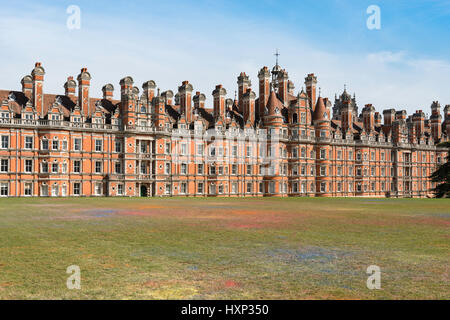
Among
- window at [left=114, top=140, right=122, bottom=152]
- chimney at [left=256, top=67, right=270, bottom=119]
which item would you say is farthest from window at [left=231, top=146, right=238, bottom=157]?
window at [left=114, top=140, right=122, bottom=152]

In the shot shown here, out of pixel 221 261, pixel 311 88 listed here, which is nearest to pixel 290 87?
pixel 311 88

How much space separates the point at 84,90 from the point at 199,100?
2187 cm

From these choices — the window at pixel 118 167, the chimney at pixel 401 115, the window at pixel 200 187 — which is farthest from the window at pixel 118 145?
the chimney at pixel 401 115

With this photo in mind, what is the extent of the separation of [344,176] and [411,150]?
78.1 ft

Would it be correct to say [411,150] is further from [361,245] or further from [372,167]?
[361,245]

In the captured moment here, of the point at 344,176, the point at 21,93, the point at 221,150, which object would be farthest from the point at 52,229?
the point at 344,176

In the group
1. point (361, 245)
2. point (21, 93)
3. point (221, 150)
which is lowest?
point (361, 245)

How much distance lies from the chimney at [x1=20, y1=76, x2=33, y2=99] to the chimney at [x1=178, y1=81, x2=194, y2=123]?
78.4 ft

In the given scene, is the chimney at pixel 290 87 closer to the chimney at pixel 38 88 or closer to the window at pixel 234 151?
the window at pixel 234 151

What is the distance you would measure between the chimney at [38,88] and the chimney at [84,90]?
17.6 feet

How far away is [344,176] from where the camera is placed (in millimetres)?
91062

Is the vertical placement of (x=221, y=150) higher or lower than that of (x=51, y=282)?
higher

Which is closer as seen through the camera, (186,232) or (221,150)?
(186,232)

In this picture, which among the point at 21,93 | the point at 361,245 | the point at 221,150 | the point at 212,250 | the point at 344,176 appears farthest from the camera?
the point at 344,176
